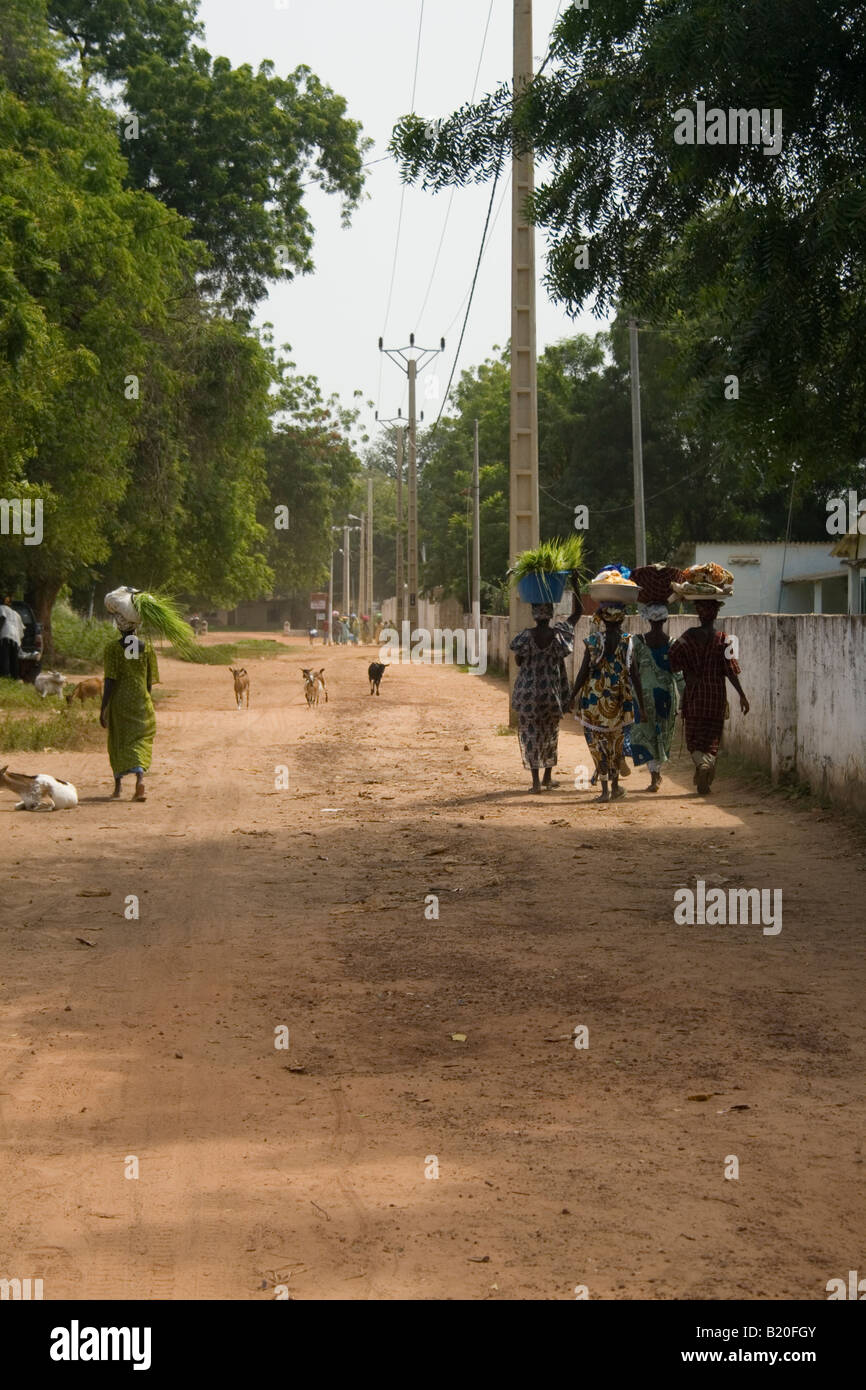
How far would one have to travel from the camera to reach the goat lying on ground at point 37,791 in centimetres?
1281

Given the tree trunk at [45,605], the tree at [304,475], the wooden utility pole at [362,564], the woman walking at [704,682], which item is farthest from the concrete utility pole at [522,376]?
the wooden utility pole at [362,564]

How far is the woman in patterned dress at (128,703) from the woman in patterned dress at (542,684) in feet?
11.2

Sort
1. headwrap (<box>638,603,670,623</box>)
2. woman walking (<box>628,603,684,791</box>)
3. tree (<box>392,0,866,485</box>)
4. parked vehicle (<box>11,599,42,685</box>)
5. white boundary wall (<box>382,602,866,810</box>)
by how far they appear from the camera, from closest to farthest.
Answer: tree (<box>392,0,866,485</box>)
white boundary wall (<box>382,602,866,810</box>)
woman walking (<box>628,603,684,791</box>)
headwrap (<box>638,603,670,623</box>)
parked vehicle (<box>11,599,42,685</box>)

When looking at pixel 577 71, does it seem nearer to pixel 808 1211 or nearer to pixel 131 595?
pixel 131 595

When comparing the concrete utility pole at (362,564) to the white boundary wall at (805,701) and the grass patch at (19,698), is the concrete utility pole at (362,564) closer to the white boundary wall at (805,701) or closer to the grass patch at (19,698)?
the grass patch at (19,698)

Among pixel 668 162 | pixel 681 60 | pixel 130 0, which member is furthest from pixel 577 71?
pixel 130 0

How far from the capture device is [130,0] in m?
35.8

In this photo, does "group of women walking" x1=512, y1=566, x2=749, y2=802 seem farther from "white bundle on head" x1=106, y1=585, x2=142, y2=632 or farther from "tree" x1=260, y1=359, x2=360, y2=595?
"tree" x1=260, y1=359, x2=360, y2=595

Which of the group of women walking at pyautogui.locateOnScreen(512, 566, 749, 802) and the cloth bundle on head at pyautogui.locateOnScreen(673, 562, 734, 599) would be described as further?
the cloth bundle on head at pyautogui.locateOnScreen(673, 562, 734, 599)

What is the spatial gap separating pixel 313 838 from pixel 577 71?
20.2ft

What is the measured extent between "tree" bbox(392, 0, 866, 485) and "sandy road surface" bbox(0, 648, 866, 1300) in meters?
3.17

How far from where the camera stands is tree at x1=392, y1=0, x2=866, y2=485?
385 inches

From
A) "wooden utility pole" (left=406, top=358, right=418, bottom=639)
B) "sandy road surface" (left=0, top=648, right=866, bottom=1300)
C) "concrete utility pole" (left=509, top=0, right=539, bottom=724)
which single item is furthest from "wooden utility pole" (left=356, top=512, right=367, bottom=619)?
"sandy road surface" (left=0, top=648, right=866, bottom=1300)

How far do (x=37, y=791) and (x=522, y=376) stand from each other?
35.1ft
